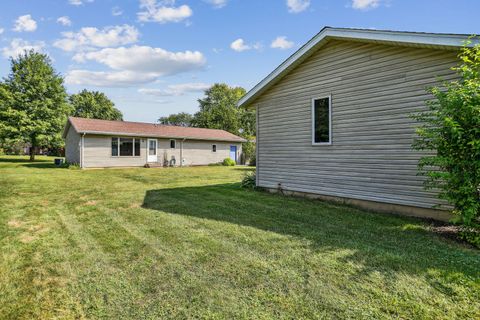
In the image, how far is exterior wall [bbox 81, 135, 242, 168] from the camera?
1795 cm

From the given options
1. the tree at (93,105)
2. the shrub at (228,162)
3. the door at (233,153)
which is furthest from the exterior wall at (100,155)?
the tree at (93,105)

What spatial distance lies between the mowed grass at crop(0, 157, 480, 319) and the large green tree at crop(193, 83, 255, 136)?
33357 mm

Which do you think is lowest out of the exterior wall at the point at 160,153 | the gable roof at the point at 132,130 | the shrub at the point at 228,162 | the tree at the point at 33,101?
the shrub at the point at 228,162

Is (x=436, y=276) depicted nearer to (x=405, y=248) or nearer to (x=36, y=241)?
(x=405, y=248)

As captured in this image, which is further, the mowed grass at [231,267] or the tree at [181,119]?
the tree at [181,119]

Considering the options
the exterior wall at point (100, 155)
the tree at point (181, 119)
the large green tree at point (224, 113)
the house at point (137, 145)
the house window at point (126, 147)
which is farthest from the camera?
the tree at point (181, 119)

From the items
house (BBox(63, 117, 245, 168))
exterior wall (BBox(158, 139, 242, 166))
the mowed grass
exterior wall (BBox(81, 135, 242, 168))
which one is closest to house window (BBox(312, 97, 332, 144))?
the mowed grass

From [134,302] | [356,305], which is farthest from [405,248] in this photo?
[134,302]

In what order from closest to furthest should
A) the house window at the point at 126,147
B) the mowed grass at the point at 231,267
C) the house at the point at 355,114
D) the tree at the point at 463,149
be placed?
the mowed grass at the point at 231,267 < the tree at the point at 463,149 < the house at the point at 355,114 < the house window at the point at 126,147

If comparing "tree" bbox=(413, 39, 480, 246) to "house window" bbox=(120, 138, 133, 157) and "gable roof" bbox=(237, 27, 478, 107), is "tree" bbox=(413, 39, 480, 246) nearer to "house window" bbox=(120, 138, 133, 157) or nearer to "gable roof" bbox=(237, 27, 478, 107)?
"gable roof" bbox=(237, 27, 478, 107)

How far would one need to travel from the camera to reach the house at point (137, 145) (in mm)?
17953

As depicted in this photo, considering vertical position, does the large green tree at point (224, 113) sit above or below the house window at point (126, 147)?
above

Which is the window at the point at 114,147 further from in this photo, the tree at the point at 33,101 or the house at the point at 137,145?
the tree at the point at 33,101

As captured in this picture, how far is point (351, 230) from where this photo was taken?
4668 millimetres
